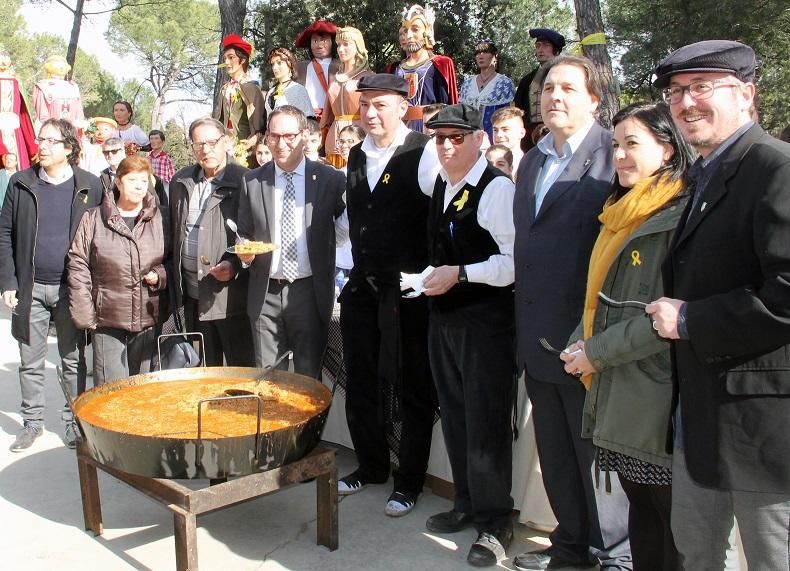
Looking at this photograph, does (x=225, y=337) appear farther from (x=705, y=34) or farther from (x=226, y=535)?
(x=705, y=34)

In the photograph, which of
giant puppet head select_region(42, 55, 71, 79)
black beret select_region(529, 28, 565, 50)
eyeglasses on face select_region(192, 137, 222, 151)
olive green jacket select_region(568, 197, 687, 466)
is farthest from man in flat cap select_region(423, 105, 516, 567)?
giant puppet head select_region(42, 55, 71, 79)

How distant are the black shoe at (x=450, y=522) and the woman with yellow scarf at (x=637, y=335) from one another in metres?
1.19

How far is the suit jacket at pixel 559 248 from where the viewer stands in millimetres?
2910

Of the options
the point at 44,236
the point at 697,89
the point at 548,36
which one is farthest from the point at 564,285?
the point at 548,36

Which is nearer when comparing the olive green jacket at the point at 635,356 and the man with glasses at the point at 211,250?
the olive green jacket at the point at 635,356

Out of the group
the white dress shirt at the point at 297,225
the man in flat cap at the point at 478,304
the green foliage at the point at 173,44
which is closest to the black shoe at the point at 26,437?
the white dress shirt at the point at 297,225

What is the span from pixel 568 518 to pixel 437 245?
1.32 meters

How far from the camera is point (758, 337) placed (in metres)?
1.88

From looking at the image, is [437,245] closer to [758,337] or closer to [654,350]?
[654,350]

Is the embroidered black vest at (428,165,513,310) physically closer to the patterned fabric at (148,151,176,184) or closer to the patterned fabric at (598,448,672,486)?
the patterned fabric at (598,448,672,486)

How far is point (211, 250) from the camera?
452 centimetres

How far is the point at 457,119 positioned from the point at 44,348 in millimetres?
3390

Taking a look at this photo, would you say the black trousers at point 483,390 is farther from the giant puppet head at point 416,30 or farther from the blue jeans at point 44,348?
the giant puppet head at point 416,30

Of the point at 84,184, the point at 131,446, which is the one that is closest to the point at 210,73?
the point at 84,184
